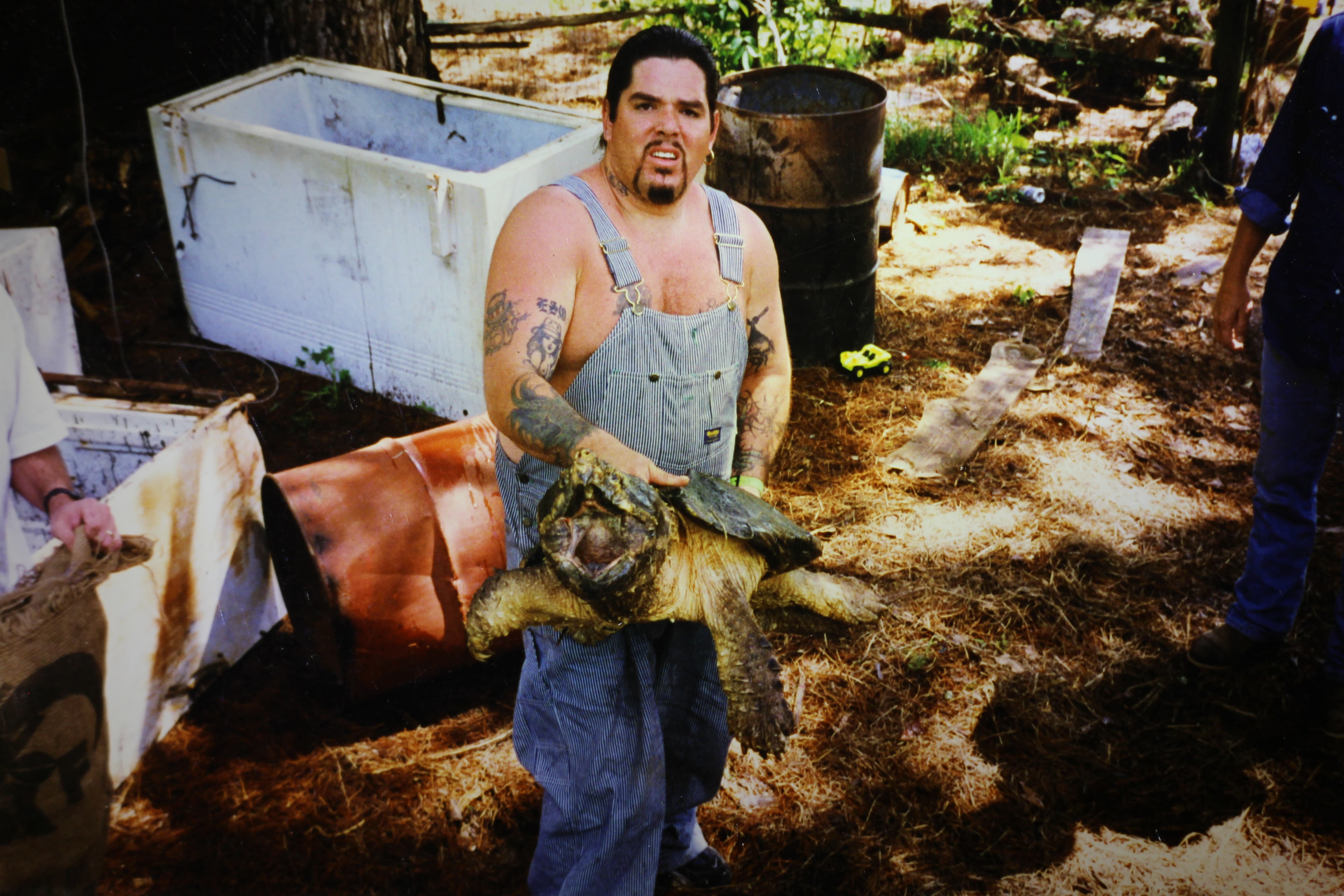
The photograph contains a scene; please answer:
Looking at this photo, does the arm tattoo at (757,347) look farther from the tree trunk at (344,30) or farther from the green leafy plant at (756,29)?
the green leafy plant at (756,29)

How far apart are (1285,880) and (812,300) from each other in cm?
356

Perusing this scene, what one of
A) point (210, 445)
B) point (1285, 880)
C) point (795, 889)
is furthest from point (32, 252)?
point (1285, 880)

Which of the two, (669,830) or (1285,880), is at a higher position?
(669,830)

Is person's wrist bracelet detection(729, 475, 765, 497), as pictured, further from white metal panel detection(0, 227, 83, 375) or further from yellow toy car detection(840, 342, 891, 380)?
yellow toy car detection(840, 342, 891, 380)

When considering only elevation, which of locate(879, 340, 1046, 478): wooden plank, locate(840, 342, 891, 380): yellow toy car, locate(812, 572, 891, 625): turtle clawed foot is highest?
locate(812, 572, 891, 625): turtle clawed foot

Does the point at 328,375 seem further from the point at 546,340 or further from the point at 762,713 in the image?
the point at 762,713

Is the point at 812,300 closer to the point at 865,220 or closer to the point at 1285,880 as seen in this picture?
the point at 865,220

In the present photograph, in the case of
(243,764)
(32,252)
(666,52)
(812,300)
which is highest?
(666,52)

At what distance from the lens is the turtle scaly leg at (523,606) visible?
205cm

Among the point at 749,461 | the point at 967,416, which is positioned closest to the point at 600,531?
the point at 749,461

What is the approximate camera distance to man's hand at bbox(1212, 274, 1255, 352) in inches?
132

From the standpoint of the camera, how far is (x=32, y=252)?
2.82 meters

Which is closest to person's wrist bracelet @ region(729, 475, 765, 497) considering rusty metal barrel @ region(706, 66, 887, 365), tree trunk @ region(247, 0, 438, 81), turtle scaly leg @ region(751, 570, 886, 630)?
turtle scaly leg @ region(751, 570, 886, 630)

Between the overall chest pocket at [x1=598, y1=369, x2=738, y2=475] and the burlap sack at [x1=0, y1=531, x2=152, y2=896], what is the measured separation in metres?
1.47
